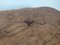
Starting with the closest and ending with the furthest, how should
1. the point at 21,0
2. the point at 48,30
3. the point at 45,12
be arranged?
the point at 48,30, the point at 45,12, the point at 21,0

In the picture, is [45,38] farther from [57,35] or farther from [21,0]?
[21,0]

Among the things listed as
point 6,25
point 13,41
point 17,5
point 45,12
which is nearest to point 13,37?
point 13,41

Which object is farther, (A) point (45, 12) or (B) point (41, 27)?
(A) point (45, 12)

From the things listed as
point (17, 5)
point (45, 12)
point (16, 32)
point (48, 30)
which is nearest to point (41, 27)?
point (48, 30)

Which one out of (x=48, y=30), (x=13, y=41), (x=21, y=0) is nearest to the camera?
(x=13, y=41)

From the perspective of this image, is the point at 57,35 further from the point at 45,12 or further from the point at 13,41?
the point at 45,12

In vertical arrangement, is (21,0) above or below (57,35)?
above
